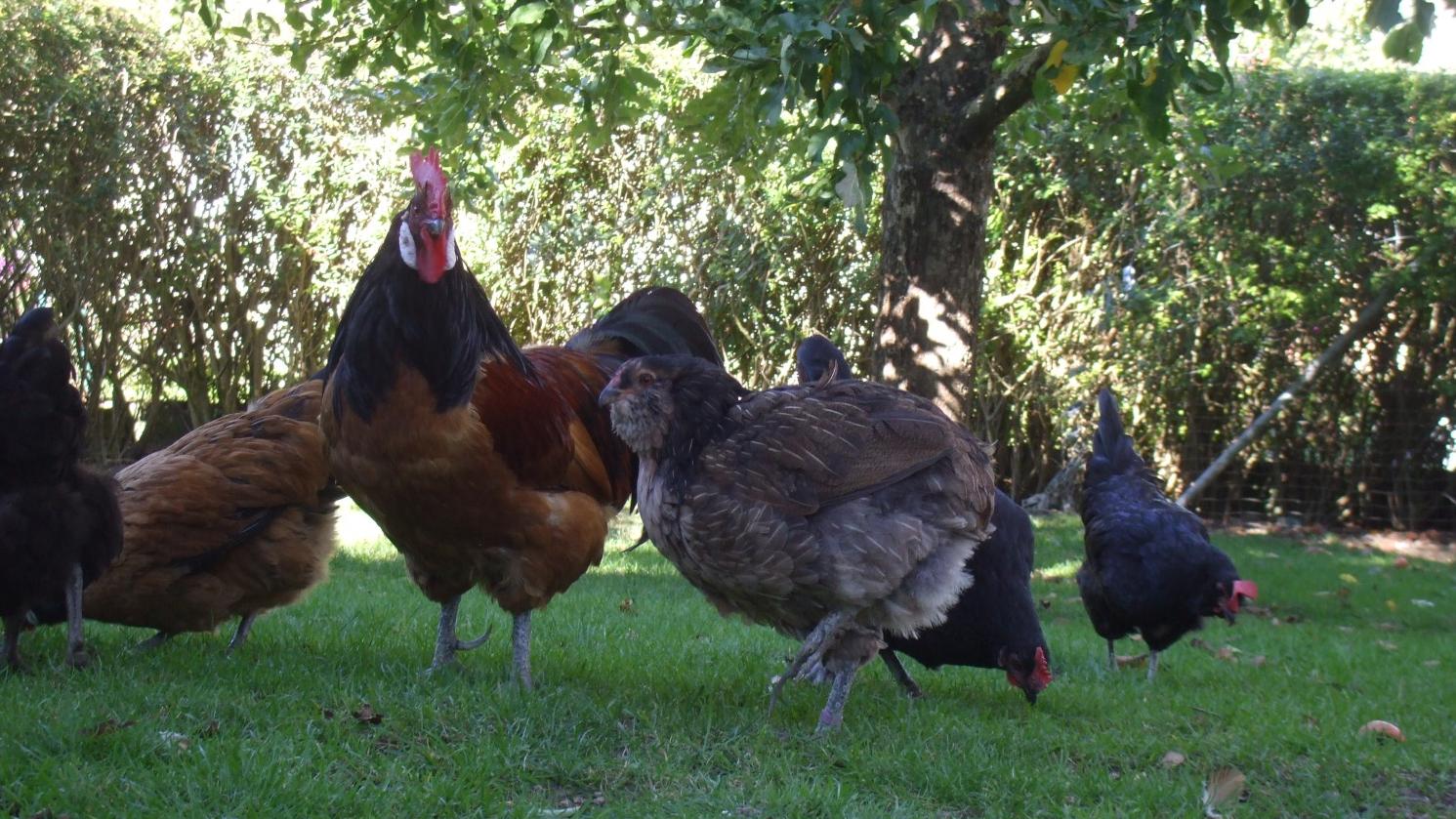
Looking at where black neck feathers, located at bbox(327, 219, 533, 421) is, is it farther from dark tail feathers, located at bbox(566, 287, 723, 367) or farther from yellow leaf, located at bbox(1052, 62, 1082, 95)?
yellow leaf, located at bbox(1052, 62, 1082, 95)

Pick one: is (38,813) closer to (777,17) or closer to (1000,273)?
(777,17)

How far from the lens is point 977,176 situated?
24.4 ft

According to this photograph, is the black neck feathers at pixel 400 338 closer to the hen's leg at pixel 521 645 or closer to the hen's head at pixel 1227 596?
the hen's leg at pixel 521 645

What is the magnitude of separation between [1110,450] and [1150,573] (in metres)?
1.61

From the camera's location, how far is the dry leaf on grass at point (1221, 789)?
4.09 m

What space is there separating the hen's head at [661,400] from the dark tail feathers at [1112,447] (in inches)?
171

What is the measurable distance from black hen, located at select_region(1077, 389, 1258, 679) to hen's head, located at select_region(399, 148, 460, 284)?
173 inches

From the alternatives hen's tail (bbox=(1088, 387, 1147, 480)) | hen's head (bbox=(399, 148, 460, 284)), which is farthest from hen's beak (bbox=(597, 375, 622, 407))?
hen's tail (bbox=(1088, 387, 1147, 480))

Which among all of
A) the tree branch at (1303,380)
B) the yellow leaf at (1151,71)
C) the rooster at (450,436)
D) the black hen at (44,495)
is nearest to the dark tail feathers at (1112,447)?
the yellow leaf at (1151,71)

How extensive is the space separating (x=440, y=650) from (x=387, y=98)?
4303 millimetres

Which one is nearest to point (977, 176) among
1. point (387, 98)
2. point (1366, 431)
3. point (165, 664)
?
point (387, 98)

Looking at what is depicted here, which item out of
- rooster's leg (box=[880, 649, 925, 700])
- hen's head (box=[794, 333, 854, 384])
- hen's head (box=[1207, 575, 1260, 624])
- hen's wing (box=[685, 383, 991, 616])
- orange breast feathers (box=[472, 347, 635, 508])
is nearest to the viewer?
hen's wing (box=[685, 383, 991, 616])

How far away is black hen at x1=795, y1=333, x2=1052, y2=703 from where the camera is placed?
5406mm

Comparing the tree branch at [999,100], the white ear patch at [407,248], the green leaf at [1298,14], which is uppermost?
the tree branch at [999,100]
